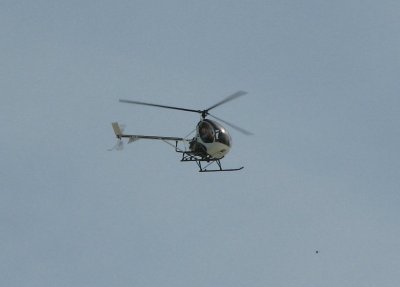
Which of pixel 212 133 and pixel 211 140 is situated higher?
pixel 212 133

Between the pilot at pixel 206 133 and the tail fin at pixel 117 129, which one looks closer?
the pilot at pixel 206 133

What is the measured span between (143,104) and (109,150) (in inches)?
236

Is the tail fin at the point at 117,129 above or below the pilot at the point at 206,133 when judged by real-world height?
above

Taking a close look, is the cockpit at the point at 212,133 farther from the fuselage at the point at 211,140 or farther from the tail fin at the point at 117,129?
the tail fin at the point at 117,129

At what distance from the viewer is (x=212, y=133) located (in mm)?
65812

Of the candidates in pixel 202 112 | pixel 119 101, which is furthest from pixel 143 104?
pixel 202 112

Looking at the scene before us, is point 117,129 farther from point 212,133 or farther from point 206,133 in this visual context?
point 212,133

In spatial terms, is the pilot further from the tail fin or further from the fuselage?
the tail fin

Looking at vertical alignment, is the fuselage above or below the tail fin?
below

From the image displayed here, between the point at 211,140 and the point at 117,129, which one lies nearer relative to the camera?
the point at 211,140

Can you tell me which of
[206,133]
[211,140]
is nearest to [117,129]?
[206,133]

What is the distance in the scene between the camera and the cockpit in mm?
65812

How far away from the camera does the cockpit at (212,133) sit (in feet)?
216

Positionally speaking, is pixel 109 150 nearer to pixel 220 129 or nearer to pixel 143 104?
pixel 143 104
